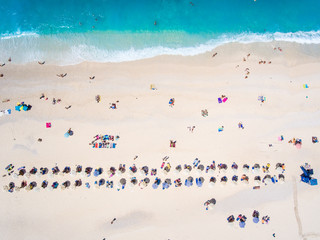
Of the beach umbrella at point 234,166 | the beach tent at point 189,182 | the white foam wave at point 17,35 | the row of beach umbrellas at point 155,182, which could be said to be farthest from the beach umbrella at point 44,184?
the beach umbrella at point 234,166

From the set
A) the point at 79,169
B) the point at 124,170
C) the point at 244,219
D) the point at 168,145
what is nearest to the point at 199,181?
the point at 168,145

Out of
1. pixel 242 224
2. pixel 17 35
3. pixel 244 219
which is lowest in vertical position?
pixel 242 224

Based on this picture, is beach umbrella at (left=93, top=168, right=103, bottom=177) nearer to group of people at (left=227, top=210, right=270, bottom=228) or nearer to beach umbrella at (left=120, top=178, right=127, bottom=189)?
beach umbrella at (left=120, top=178, right=127, bottom=189)

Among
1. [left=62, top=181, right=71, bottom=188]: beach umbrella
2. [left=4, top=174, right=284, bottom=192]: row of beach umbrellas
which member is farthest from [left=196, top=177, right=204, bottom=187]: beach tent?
[left=62, top=181, right=71, bottom=188]: beach umbrella

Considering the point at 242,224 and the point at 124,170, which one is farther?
the point at 124,170

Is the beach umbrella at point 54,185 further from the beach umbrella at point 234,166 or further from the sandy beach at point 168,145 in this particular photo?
the beach umbrella at point 234,166

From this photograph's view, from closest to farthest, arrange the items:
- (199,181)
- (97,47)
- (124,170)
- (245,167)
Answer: (245,167), (199,181), (124,170), (97,47)

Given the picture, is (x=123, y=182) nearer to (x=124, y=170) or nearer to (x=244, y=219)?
(x=124, y=170)

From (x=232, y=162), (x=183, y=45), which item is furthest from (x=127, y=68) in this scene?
(x=232, y=162)
